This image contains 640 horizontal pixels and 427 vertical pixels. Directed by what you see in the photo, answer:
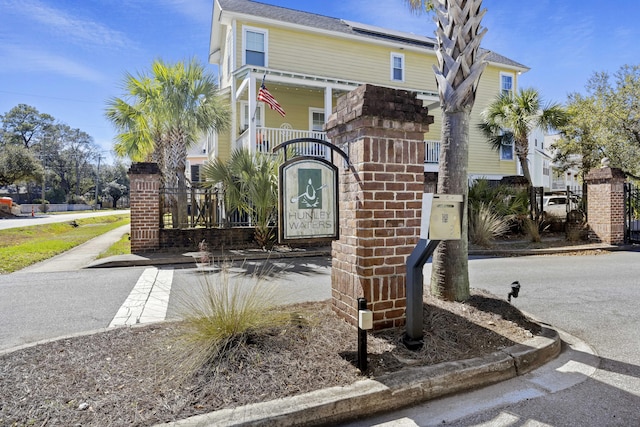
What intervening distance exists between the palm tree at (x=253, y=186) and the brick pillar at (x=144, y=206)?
166 centimetres

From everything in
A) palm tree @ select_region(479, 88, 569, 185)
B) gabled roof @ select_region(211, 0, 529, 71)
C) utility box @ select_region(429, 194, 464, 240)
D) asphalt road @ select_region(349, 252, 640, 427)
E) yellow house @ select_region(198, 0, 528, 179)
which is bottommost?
asphalt road @ select_region(349, 252, 640, 427)

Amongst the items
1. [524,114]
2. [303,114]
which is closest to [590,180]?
[524,114]

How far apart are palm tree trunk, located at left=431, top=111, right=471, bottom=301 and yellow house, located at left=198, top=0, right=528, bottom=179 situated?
10412 millimetres

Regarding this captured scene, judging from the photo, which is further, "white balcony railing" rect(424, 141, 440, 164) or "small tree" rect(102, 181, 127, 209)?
"small tree" rect(102, 181, 127, 209)

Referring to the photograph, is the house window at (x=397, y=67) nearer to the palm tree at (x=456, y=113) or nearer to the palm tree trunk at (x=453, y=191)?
the palm tree at (x=456, y=113)

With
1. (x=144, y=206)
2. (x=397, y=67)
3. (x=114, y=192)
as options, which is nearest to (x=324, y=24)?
(x=397, y=67)

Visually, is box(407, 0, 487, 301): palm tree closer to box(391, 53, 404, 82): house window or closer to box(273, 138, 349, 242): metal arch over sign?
box(273, 138, 349, 242): metal arch over sign

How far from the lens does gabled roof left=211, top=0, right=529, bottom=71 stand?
1662cm

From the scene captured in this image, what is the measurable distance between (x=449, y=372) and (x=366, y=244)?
129cm

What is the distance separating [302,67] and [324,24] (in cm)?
271

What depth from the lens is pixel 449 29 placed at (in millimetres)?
5102

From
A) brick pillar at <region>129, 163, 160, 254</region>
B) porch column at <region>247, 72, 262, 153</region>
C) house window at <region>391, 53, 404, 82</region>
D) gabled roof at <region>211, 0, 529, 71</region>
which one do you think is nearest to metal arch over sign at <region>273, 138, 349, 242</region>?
brick pillar at <region>129, 163, 160, 254</region>

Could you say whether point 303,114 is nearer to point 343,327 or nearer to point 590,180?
point 590,180

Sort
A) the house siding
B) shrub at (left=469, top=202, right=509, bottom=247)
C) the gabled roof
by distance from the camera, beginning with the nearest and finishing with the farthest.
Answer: shrub at (left=469, top=202, right=509, bottom=247), the gabled roof, the house siding
